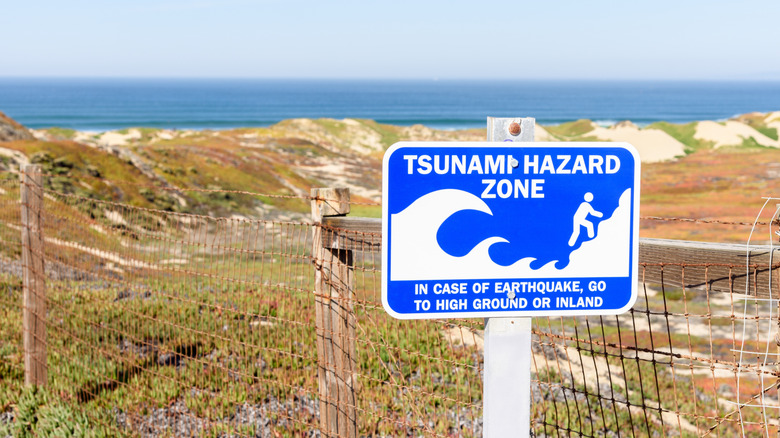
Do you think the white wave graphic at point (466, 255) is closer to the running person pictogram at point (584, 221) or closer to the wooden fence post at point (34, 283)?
the running person pictogram at point (584, 221)

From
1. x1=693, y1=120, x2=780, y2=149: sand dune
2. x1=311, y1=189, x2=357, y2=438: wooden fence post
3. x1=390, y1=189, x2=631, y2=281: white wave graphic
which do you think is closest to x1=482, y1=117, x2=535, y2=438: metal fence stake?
x1=390, y1=189, x2=631, y2=281: white wave graphic

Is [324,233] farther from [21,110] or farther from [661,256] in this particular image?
[21,110]

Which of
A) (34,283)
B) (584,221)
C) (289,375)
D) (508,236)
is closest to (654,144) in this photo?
(289,375)

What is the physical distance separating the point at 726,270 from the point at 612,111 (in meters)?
183

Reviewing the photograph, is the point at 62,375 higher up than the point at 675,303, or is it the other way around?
the point at 62,375

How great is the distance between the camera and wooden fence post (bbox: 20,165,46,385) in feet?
21.9

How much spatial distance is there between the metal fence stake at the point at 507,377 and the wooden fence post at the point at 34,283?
18.4 ft

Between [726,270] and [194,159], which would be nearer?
[726,270]

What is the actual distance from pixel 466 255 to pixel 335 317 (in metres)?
2.04

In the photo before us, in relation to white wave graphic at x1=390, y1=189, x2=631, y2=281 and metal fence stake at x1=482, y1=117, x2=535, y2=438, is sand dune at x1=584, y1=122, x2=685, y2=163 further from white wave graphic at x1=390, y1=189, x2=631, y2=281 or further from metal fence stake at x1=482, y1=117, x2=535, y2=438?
metal fence stake at x1=482, y1=117, x2=535, y2=438

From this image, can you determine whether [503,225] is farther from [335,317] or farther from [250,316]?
[250,316]

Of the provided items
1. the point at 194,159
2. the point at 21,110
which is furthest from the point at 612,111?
the point at 194,159

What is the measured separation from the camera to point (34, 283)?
687 cm

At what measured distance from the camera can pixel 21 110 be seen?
15212 cm
